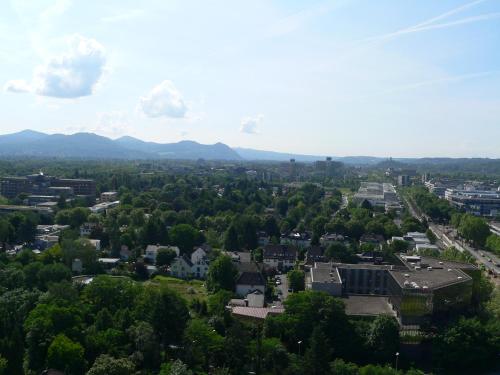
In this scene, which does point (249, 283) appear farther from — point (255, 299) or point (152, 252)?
point (152, 252)

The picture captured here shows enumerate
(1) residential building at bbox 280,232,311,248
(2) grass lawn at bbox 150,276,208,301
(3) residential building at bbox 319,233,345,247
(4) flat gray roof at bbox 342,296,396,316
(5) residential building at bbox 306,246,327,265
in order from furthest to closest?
(1) residential building at bbox 280,232,311,248 → (3) residential building at bbox 319,233,345,247 → (5) residential building at bbox 306,246,327,265 → (2) grass lawn at bbox 150,276,208,301 → (4) flat gray roof at bbox 342,296,396,316

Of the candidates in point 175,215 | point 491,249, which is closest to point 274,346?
point 175,215

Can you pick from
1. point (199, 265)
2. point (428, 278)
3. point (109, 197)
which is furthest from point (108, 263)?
point (109, 197)

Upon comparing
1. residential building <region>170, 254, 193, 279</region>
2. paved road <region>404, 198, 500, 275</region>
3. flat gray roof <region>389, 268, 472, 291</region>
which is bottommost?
paved road <region>404, 198, 500, 275</region>

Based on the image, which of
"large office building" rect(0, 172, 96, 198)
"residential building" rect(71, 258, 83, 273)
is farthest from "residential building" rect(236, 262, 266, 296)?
"large office building" rect(0, 172, 96, 198)

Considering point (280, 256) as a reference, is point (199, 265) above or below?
below

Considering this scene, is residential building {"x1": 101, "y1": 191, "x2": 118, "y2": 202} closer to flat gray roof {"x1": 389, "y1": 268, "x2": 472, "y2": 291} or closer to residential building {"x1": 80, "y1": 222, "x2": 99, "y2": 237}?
residential building {"x1": 80, "y1": 222, "x2": 99, "y2": 237}

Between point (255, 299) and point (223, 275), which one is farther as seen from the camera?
point (223, 275)
